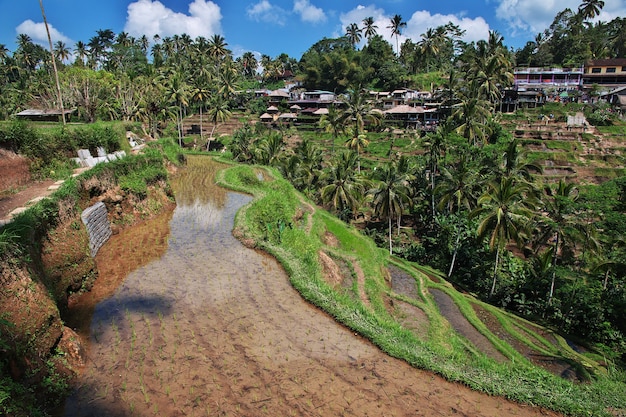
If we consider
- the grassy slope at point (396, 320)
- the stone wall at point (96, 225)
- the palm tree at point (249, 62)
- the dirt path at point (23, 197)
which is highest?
the palm tree at point (249, 62)

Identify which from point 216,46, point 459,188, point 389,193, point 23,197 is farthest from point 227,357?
point 216,46

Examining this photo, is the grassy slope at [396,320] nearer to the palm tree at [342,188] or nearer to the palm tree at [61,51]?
the palm tree at [342,188]

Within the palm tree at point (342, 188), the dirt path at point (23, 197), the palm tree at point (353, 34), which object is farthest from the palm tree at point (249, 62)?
the dirt path at point (23, 197)

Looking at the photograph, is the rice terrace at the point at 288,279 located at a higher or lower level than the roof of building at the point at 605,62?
lower

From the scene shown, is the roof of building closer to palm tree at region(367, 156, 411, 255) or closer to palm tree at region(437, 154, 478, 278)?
palm tree at region(437, 154, 478, 278)

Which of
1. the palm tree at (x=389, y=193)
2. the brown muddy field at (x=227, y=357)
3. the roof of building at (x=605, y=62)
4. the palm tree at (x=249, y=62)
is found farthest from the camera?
the palm tree at (x=249, y=62)

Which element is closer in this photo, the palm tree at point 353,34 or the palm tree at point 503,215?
the palm tree at point 503,215

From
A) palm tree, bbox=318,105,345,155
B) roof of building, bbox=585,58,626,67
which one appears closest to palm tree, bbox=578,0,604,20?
roof of building, bbox=585,58,626,67
